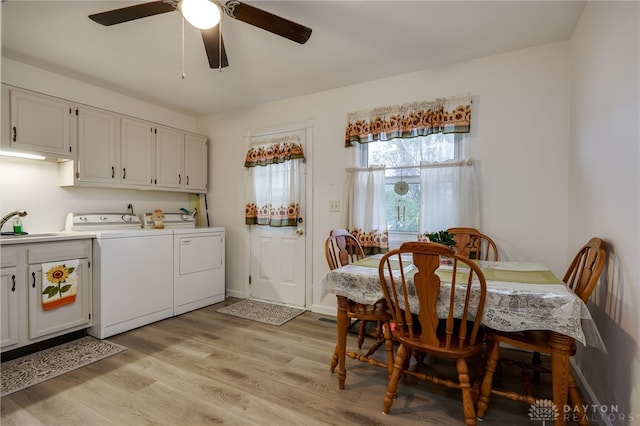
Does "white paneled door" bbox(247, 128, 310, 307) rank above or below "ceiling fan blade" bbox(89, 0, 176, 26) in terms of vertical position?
below

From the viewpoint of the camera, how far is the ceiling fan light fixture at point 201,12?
1571mm

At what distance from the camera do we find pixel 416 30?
7.28ft

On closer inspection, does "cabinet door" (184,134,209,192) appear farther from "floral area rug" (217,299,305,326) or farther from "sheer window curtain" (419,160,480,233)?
"sheer window curtain" (419,160,480,233)

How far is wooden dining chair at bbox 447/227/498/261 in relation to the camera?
2.46 metres

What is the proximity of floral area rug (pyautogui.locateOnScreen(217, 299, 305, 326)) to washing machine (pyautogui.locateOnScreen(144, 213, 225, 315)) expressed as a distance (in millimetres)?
306

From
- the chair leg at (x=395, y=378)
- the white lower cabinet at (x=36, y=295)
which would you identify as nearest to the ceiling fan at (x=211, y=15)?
the white lower cabinet at (x=36, y=295)

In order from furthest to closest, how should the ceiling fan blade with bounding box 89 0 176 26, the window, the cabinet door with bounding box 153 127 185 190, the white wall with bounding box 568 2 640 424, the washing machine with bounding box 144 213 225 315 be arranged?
1. the cabinet door with bounding box 153 127 185 190
2. the washing machine with bounding box 144 213 225 315
3. the window
4. the ceiling fan blade with bounding box 89 0 176 26
5. the white wall with bounding box 568 2 640 424

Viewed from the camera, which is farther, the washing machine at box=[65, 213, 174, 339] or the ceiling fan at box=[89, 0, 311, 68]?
the washing machine at box=[65, 213, 174, 339]

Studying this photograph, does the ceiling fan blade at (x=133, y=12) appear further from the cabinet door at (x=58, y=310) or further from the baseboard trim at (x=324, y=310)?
the baseboard trim at (x=324, y=310)

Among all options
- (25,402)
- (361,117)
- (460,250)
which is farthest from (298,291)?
(25,402)

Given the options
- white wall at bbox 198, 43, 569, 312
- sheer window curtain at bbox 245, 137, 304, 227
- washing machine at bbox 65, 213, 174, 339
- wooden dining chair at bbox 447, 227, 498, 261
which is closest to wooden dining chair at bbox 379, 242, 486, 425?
wooden dining chair at bbox 447, 227, 498, 261

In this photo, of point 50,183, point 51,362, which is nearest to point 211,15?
point 50,183

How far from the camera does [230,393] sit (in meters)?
1.85

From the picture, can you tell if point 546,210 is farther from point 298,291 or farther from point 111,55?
point 111,55
